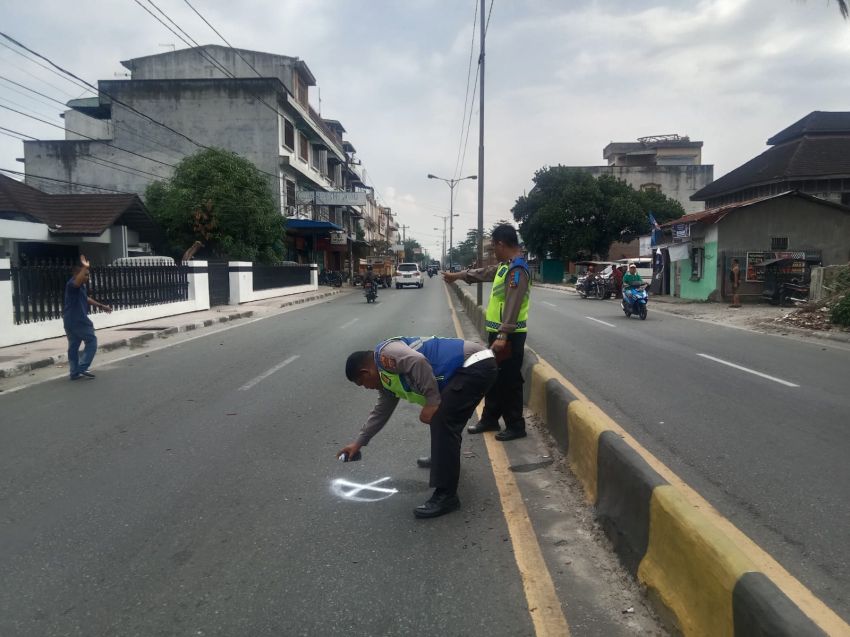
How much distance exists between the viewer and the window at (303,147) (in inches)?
1609

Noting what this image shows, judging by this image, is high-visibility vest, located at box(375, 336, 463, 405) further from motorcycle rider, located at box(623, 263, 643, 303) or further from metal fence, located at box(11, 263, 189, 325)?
motorcycle rider, located at box(623, 263, 643, 303)

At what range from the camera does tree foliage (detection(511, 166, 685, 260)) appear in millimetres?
48969

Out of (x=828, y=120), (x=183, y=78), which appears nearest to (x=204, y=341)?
(x=183, y=78)

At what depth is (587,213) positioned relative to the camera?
4931 cm

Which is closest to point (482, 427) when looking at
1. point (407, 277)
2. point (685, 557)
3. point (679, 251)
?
point (685, 557)

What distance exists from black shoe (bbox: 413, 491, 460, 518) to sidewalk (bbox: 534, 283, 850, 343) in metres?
12.8

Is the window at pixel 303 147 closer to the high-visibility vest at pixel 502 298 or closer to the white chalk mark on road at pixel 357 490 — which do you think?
the high-visibility vest at pixel 502 298

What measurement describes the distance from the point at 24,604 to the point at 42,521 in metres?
1.12

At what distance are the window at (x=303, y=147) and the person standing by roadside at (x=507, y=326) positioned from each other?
36.7 m

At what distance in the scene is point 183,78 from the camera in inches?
1486

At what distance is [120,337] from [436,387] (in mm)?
11668

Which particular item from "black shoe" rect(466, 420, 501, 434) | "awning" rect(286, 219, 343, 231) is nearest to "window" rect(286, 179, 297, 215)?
"awning" rect(286, 219, 343, 231)

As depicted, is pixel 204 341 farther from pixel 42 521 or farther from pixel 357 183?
pixel 357 183

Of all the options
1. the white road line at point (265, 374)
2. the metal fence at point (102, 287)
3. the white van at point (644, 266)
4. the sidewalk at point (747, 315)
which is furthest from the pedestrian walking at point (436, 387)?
the white van at point (644, 266)
